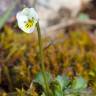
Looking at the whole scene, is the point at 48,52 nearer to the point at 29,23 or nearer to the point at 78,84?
the point at 78,84

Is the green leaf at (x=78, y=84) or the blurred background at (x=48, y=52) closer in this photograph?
the green leaf at (x=78, y=84)

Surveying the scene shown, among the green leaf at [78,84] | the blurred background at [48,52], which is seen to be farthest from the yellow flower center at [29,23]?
the green leaf at [78,84]

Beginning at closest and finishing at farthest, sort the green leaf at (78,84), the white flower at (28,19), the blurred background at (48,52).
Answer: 1. the white flower at (28,19)
2. the green leaf at (78,84)
3. the blurred background at (48,52)

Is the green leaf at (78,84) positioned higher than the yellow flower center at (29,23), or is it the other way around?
the yellow flower center at (29,23)

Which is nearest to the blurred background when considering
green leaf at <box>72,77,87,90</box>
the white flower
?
green leaf at <box>72,77,87,90</box>

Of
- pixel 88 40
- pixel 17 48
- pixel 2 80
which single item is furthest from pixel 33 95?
pixel 88 40

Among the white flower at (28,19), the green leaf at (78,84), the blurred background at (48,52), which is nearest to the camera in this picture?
the white flower at (28,19)

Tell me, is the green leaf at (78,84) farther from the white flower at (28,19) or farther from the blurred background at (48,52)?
the white flower at (28,19)
